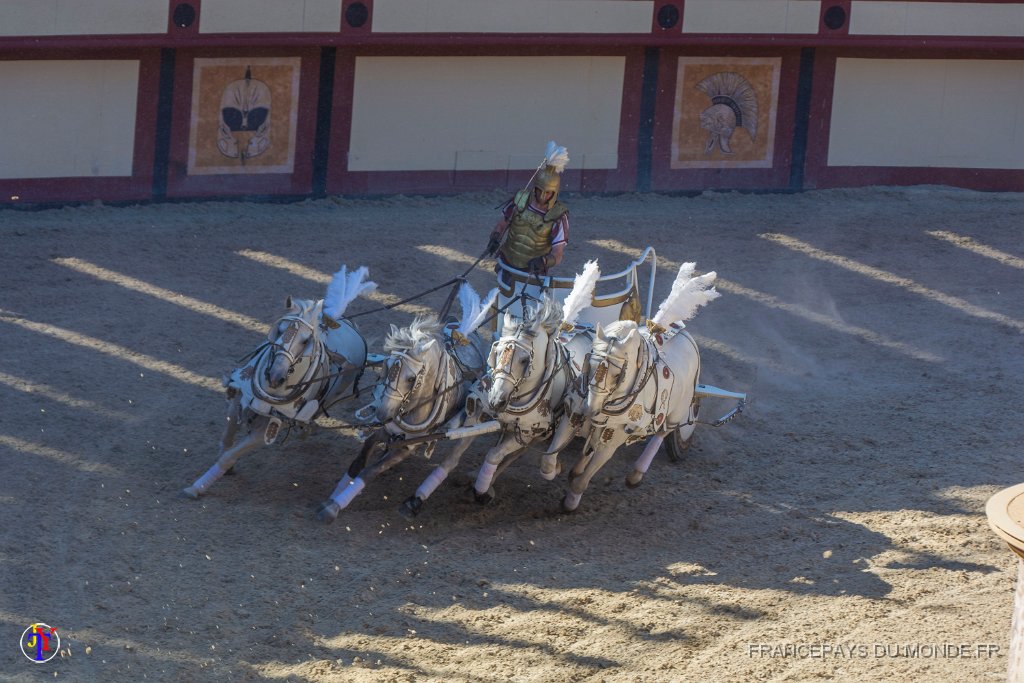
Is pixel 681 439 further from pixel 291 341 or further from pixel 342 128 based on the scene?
pixel 342 128

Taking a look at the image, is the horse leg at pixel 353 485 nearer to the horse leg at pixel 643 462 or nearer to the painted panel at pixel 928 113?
the horse leg at pixel 643 462

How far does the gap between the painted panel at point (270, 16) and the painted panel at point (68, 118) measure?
0.97m

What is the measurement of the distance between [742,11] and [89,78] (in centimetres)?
706

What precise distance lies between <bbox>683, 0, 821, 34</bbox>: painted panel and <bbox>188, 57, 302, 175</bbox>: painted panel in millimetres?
4419

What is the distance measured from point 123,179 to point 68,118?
2.73 ft

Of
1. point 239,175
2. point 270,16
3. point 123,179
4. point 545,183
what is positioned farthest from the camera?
point 239,175

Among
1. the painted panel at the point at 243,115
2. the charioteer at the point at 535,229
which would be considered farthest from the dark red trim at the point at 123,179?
the charioteer at the point at 535,229

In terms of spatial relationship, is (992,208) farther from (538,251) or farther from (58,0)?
(58,0)

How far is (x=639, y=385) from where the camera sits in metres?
9.83

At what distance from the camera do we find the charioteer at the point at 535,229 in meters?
11.4

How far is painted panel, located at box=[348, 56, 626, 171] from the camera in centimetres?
1612

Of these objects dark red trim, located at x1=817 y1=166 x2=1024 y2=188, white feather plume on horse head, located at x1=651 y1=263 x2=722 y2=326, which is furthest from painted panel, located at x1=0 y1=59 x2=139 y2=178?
dark red trim, located at x1=817 y1=166 x2=1024 y2=188

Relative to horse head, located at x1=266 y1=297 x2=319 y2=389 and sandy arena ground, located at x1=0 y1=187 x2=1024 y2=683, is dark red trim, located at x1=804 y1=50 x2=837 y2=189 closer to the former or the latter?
sandy arena ground, located at x1=0 y1=187 x2=1024 y2=683

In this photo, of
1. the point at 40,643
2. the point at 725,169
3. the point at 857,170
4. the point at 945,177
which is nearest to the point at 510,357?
the point at 40,643
